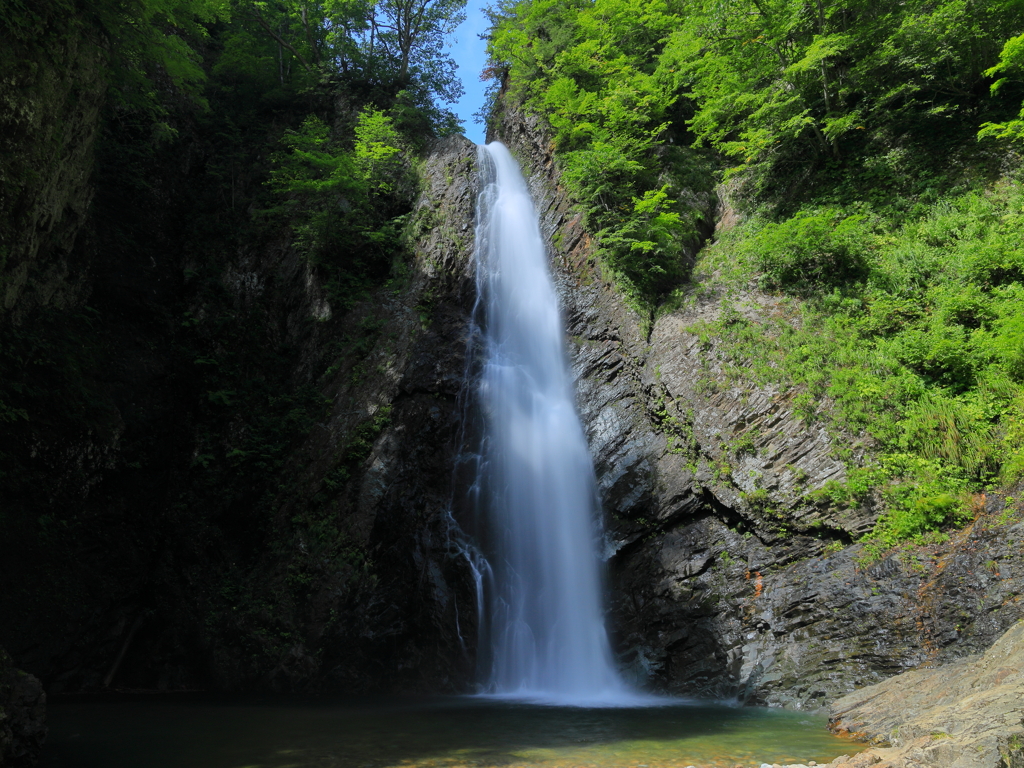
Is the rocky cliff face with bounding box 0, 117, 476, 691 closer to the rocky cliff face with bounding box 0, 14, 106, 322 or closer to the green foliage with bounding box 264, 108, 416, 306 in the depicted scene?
the rocky cliff face with bounding box 0, 14, 106, 322

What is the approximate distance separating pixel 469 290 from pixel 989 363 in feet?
38.4

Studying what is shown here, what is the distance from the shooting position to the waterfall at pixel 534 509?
35.5 ft

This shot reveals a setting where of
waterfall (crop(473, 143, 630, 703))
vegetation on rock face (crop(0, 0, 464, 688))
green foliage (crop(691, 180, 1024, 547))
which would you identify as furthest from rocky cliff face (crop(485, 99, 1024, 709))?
vegetation on rock face (crop(0, 0, 464, 688))

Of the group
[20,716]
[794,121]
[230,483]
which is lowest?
[20,716]

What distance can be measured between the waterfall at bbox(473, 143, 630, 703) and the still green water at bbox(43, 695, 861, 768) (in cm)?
155

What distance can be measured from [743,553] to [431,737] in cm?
579

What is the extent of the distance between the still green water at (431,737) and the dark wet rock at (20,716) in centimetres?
59

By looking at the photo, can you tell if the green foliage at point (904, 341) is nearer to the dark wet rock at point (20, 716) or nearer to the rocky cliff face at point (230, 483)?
the rocky cliff face at point (230, 483)

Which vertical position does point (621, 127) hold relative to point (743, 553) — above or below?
above

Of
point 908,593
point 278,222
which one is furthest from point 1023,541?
point 278,222

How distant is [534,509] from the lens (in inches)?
490

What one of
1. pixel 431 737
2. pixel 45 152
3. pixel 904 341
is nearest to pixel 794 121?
pixel 904 341

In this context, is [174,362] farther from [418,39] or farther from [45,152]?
[418,39]

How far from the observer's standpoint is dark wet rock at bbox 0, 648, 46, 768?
553cm
